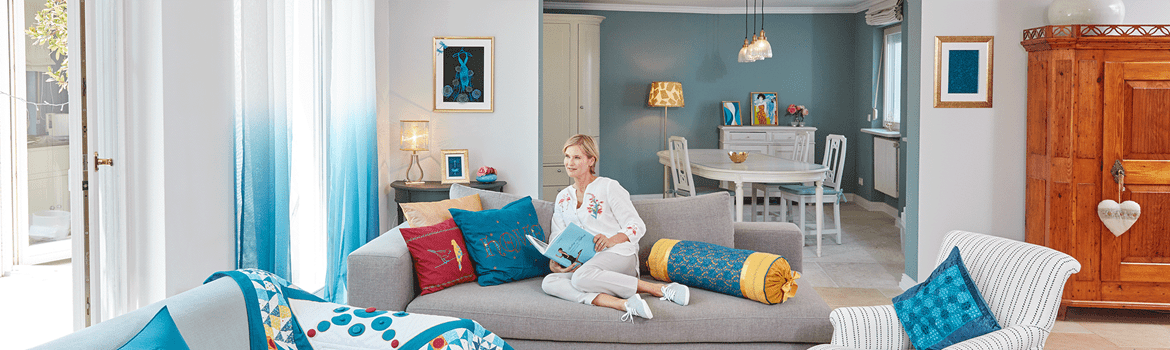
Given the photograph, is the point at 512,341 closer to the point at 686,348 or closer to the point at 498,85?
the point at 686,348

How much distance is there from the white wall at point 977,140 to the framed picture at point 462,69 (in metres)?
2.46

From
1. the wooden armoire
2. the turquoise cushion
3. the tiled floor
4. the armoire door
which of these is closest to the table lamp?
the tiled floor

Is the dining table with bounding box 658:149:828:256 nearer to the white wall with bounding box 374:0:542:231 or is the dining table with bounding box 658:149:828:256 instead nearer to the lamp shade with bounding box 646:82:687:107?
the white wall with bounding box 374:0:542:231

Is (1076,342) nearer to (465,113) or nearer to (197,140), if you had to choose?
(465,113)

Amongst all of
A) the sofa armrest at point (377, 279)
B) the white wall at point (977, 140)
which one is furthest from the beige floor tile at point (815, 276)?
the sofa armrest at point (377, 279)

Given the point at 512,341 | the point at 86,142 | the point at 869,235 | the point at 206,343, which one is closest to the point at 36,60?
the point at 86,142

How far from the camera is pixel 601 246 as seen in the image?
9.60 feet

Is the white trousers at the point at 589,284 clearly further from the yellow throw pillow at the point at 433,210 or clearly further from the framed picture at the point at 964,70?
the framed picture at the point at 964,70

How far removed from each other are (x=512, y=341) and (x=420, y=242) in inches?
20.1

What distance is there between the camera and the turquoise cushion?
128cm

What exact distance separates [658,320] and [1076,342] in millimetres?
2172

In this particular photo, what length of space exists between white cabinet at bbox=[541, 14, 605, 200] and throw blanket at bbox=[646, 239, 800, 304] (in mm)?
4070

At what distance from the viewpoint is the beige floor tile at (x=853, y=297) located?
4.14 m

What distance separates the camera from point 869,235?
6.31 m
